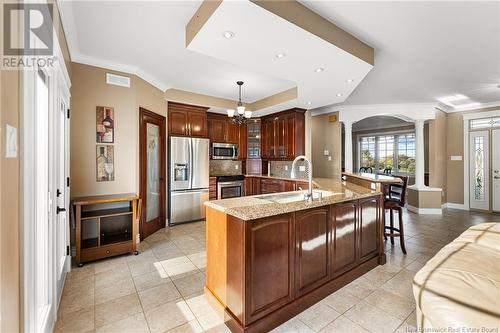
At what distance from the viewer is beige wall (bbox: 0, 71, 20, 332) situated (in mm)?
934

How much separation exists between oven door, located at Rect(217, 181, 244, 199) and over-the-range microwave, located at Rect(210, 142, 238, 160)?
26.8 inches

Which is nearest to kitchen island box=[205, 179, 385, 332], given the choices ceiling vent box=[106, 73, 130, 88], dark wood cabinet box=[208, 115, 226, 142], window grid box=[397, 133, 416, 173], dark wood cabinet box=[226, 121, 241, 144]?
ceiling vent box=[106, 73, 130, 88]

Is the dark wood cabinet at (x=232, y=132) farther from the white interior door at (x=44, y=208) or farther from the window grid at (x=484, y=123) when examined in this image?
the window grid at (x=484, y=123)

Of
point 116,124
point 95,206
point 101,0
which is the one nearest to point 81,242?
point 95,206

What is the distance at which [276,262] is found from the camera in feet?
5.99

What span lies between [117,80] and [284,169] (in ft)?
13.3

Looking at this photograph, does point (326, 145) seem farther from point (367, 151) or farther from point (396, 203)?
point (367, 151)

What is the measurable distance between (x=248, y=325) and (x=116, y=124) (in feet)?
10.3

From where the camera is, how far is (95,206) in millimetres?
3229

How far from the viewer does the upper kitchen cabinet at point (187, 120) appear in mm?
4668

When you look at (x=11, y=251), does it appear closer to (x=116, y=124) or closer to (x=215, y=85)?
(x=116, y=124)

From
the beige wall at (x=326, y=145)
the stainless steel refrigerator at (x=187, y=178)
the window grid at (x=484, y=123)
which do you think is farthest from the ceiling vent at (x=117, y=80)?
the window grid at (x=484, y=123)

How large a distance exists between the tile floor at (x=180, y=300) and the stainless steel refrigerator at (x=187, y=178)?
132 centimetres

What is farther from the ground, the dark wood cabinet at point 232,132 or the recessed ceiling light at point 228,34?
the recessed ceiling light at point 228,34
